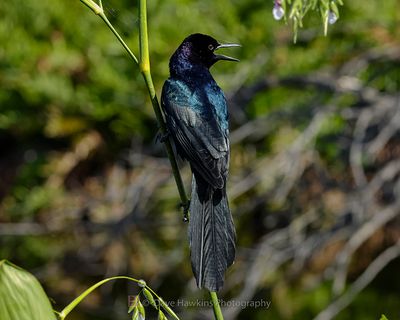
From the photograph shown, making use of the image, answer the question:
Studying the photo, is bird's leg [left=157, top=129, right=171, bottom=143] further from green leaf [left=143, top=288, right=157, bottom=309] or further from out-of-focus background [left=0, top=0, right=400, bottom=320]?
out-of-focus background [left=0, top=0, right=400, bottom=320]

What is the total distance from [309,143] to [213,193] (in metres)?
3.06

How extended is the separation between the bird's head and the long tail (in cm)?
59

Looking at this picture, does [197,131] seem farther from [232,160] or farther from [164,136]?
[232,160]

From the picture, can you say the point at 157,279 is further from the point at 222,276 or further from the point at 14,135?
the point at 222,276

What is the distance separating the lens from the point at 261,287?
5359 mm

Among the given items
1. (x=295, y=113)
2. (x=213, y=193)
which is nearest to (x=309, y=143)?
(x=295, y=113)

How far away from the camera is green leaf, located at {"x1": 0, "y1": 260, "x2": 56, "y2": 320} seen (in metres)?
1.14

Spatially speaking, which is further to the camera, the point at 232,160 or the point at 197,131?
the point at 232,160

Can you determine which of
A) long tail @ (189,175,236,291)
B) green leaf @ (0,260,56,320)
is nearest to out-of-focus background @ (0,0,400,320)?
long tail @ (189,175,236,291)

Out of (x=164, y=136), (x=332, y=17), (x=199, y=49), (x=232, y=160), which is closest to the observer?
(x=332, y=17)

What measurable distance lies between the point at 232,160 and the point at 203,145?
11.0 ft

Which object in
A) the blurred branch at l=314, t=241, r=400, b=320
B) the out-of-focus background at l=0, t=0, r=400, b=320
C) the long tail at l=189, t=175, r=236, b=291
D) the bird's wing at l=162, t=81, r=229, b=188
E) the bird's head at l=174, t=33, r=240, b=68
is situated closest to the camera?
the long tail at l=189, t=175, r=236, b=291

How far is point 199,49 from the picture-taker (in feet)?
8.66

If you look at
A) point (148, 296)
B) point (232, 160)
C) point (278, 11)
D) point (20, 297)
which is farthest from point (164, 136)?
point (232, 160)
